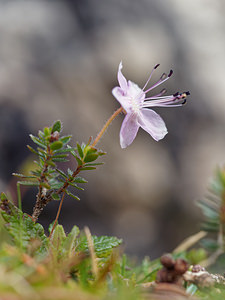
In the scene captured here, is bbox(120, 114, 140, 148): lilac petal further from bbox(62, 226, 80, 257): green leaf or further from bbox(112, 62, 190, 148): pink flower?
bbox(62, 226, 80, 257): green leaf

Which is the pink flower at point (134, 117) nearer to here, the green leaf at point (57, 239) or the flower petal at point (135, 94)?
the flower petal at point (135, 94)

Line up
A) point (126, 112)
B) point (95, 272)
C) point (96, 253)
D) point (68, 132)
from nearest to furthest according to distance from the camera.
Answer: point (95, 272) < point (96, 253) < point (126, 112) < point (68, 132)

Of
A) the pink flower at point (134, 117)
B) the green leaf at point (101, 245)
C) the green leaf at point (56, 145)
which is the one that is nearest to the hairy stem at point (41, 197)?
the green leaf at point (56, 145)

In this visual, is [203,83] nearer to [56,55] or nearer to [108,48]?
[108,48]

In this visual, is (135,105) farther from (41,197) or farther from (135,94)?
(41,197)

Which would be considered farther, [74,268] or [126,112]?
[126,112]

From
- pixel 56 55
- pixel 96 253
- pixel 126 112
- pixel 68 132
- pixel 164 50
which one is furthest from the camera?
pixel 164 50

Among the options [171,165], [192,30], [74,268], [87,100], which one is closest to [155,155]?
[171,165]

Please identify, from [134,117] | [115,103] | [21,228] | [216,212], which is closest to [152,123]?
[134,117]
